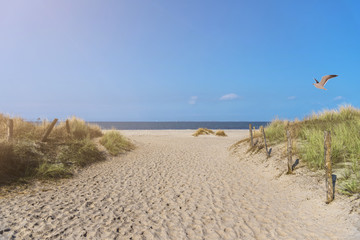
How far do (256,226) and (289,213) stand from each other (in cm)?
145

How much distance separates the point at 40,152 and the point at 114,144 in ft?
15.5

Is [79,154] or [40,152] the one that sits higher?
[40,152]

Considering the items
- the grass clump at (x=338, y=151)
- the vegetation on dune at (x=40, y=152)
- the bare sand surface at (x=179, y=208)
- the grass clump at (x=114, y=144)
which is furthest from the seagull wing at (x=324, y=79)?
the grass clump at (x=114, y=144)

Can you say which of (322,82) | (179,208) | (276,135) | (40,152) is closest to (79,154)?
(40,152)

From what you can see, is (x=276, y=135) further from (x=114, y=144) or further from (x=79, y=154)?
(x=79, y=154)

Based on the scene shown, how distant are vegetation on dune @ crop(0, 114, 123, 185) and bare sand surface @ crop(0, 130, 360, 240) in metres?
1.20

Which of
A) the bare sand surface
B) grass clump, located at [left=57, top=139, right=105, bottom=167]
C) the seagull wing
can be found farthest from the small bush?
the seagull wing

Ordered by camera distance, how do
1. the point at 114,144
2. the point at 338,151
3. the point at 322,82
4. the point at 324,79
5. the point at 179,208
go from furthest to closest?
the point at 114,144 < the point at 338,151 < the point at 322,82 < the point at 324,79 < the point at 179,208

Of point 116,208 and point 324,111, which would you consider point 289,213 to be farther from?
point 324,111

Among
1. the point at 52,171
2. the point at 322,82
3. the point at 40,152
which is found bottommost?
the point at 52,171

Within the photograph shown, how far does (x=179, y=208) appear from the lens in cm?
668

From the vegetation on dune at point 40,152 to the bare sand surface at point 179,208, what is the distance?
47.1 inches

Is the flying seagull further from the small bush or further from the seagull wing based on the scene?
the small bush

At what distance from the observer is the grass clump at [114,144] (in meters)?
14.7
